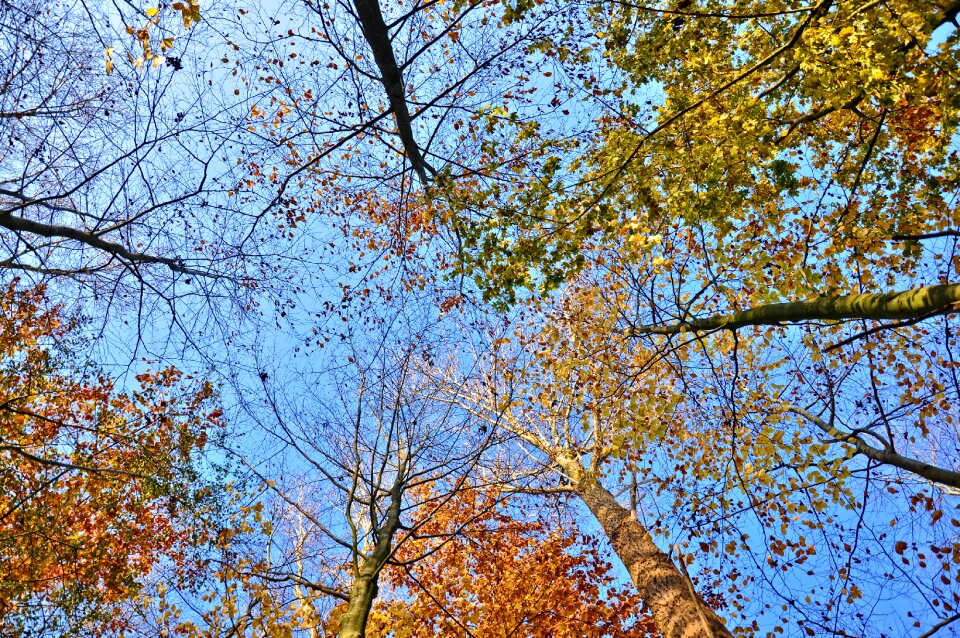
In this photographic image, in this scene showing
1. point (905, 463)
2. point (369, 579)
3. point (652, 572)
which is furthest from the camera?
point (652, 572)

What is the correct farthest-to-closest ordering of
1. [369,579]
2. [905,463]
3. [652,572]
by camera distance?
[652,572], [369,579], [905,463]

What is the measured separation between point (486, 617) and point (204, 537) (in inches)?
221

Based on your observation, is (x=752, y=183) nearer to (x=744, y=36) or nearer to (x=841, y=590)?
(x=744, y=36)

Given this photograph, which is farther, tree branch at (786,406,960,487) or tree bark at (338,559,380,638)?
tree bark at (338,559,380,638)

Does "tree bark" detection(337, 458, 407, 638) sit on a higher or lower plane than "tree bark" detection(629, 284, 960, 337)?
lower

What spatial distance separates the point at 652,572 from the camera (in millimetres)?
7555

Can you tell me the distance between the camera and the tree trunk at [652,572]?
6.55m

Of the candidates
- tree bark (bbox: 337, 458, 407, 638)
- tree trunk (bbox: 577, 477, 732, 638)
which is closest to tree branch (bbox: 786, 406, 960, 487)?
tree trunk (bbox: 577, 477, 732, 638)

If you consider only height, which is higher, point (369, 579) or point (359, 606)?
point (369, 579)

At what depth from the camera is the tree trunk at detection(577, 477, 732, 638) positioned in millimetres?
6555

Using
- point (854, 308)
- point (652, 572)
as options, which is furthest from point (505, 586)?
point (854, 308)

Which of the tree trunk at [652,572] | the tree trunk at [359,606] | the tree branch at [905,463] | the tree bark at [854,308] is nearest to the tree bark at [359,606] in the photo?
the tree trunk at [359,606]

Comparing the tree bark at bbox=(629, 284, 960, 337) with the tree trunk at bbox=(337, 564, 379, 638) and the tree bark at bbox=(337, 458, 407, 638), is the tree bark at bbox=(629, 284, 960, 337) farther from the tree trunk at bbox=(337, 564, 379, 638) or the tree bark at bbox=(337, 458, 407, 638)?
the tree trunk at bbox=(337, 564, 379, 638)

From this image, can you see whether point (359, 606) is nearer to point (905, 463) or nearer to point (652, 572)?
point (652, 572)
